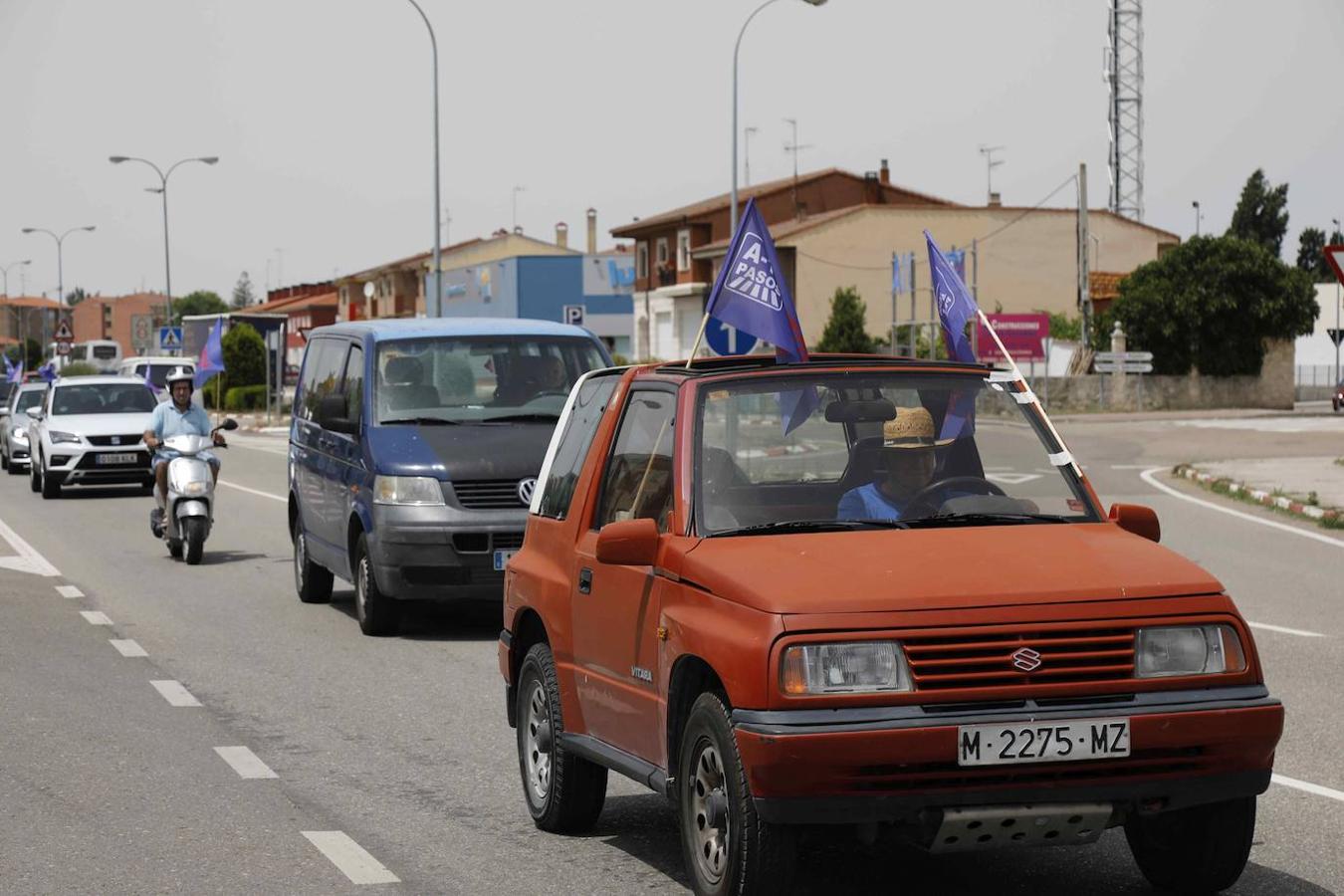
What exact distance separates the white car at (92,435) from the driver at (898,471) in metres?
22.5

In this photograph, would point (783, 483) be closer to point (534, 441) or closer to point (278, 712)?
point (278, 712)

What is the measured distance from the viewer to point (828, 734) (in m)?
5.02

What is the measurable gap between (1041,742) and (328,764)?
4161mm

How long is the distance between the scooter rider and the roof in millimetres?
3901

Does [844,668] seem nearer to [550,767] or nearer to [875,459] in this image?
[875,459]

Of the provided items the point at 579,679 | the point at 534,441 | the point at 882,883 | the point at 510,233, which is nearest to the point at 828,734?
the point at 882,883

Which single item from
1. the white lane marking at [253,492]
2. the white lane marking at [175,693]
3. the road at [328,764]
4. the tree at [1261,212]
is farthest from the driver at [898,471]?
the tree at [1261,212]

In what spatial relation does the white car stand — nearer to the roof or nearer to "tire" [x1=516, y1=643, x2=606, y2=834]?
the roof

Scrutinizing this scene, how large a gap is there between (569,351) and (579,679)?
7598 millimetres

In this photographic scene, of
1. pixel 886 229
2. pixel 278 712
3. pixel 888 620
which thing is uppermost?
pixel 886 229

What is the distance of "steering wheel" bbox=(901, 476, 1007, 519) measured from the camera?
610cm

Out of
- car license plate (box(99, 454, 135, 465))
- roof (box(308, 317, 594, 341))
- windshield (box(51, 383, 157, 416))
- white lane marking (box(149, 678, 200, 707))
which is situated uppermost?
roof (box(308, 317, 594, 341))

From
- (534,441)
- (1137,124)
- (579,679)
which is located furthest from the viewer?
(1137,124)

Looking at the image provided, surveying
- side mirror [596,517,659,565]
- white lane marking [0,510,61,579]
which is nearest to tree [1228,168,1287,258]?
white lane marking [0,510,61,579]
